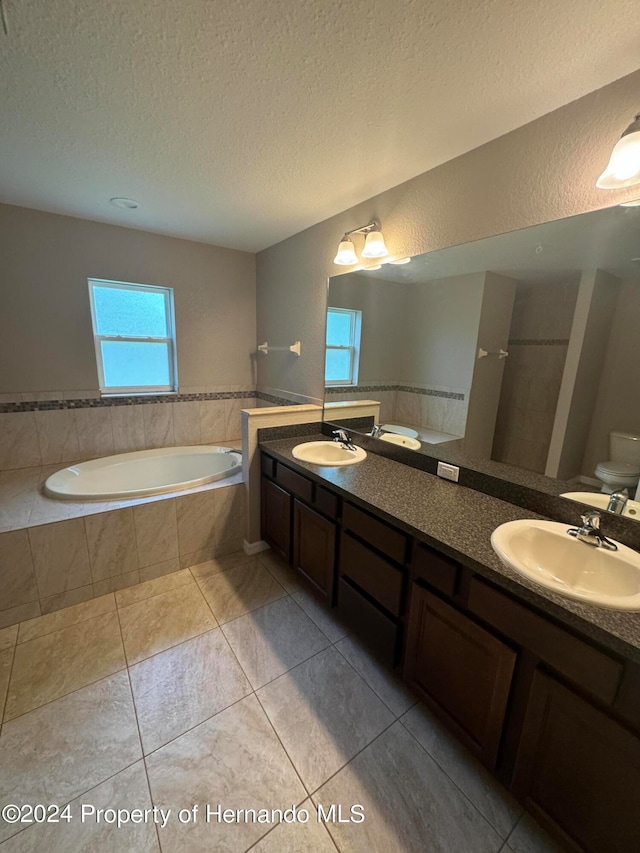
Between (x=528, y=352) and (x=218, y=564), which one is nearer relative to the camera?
(x=528, y=352)

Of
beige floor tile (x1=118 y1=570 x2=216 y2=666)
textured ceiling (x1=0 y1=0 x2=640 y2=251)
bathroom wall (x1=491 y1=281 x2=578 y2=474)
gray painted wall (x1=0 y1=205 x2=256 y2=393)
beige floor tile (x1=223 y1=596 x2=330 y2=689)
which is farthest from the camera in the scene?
gray painted wall (x1=0 y1=205 x2=256 y2=393)

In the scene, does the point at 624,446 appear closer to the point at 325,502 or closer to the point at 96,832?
the point at 325,502

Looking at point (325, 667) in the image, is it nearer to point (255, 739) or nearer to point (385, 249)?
point (255, 739)

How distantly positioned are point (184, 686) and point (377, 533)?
107cm

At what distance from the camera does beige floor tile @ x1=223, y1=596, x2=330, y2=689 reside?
5.07 ft

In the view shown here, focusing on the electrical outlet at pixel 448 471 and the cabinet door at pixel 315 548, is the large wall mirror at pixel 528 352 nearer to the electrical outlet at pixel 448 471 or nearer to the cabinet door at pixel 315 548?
the electrical outlet at pixel 448 471

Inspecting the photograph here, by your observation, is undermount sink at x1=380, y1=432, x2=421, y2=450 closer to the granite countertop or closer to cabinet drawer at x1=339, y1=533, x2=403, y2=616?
the granite countertop

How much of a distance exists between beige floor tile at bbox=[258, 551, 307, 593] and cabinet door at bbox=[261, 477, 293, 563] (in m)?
0.10

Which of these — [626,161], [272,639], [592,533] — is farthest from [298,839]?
[626,161]

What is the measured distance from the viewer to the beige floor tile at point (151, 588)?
1948 millimetres

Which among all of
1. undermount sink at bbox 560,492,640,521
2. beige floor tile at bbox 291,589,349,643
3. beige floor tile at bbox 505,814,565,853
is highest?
undermount sink at bbox 560,492,640,521

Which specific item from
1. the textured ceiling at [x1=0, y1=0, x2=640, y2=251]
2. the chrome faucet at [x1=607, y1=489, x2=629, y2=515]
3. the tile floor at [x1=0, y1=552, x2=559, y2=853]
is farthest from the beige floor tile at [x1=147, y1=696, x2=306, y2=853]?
the textured ceiling at [x1=0, y1=0, x2=640, y2=251]

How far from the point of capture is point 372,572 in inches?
57.2

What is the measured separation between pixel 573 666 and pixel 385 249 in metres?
1.94
